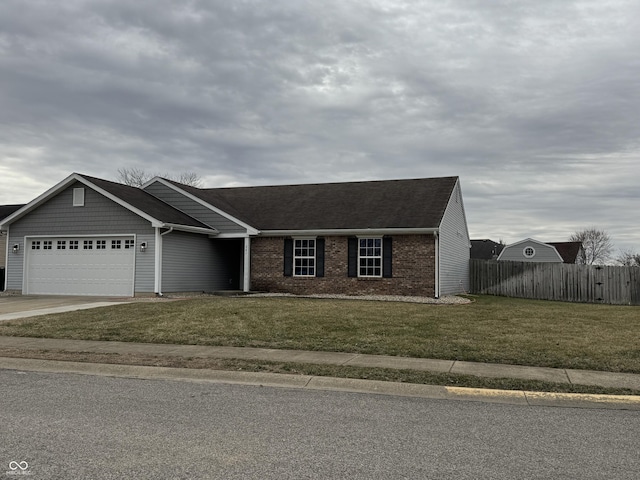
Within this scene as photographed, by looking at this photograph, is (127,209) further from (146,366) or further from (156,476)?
(156,476)

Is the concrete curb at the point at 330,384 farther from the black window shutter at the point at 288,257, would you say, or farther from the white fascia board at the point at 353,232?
the black window shutter at the point at 288,257

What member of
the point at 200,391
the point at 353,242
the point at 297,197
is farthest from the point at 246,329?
the point at 297,197

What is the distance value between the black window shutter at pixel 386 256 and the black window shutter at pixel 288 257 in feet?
13.4

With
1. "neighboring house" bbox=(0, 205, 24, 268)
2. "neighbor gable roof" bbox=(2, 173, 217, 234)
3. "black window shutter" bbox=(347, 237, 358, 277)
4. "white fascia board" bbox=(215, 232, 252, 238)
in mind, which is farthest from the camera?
"neighboring house" bbox=(0, 205, 24, 268)

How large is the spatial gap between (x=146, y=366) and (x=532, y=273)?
23.5 metres

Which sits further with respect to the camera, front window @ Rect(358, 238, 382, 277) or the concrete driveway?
front window @ Rect(358, 238, 382, 277)

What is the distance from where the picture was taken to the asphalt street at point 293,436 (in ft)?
15.2

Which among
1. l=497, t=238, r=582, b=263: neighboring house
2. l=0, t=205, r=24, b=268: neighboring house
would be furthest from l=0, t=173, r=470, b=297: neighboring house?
l=497, t=238, r=582, b=263: neighboring house

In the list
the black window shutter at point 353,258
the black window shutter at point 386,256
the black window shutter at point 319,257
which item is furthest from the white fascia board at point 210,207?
the black window shutter at point 386,256

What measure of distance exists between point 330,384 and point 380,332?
4.37 meters

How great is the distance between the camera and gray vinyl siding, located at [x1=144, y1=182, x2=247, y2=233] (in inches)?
978

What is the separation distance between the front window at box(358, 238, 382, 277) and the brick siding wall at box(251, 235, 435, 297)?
31cm

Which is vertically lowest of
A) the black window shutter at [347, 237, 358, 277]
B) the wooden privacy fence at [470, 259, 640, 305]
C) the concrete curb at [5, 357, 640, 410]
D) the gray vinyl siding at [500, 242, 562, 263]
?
the concrete curb at [5, 357, 640, 410]

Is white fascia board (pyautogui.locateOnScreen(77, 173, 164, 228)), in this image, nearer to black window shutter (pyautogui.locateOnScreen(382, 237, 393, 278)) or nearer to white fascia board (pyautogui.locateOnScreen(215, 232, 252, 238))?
white fascia board (pyautogui.locateOnScreen(215, 232, 252, 238))
